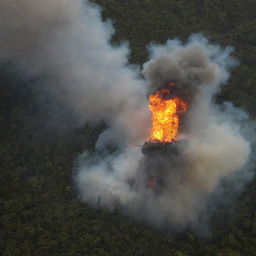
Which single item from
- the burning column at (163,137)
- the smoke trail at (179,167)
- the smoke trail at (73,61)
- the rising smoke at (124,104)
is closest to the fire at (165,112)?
the burning column at (163,137)

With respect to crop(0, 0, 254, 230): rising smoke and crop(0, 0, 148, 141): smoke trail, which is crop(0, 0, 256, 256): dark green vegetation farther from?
crop(0, 0, 148, 141): smoke trail

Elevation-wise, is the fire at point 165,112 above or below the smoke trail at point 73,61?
below

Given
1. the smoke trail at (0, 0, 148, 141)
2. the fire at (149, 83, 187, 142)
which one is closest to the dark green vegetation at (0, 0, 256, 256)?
the smoke trail at (0, 0, 148, 141)

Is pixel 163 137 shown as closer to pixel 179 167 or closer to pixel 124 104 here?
pixel 179 167

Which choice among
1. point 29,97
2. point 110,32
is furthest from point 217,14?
point 29,97

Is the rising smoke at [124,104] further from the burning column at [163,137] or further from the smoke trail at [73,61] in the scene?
the burning column at [163,137]

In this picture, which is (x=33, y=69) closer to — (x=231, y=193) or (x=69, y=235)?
(x=69, y=235)
